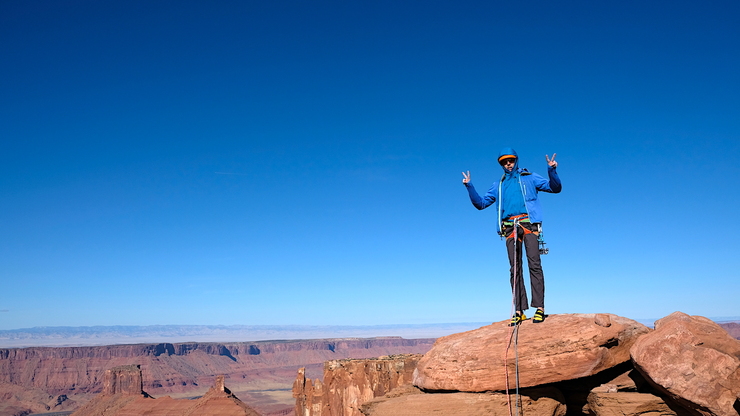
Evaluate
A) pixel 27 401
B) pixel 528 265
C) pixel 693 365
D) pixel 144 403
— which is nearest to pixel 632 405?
pixel 693 365

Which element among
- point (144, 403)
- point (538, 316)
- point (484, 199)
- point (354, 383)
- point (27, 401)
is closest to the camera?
point (538, 316)

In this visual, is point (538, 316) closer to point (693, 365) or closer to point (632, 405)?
point (632, 405)

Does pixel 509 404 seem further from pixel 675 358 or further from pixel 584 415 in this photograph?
pixel 675 358

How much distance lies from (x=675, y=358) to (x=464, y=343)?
414 centimetres

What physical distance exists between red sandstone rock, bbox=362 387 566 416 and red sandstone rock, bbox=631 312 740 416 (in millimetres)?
1900

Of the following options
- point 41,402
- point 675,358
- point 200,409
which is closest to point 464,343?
point 675,358

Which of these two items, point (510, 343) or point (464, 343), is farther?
point (464, 343)

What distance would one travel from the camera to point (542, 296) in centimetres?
1224

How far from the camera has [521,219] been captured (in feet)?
40.8

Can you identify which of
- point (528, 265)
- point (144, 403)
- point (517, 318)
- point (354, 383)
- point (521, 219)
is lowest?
point (144, 403)

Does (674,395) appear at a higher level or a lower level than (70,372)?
higher

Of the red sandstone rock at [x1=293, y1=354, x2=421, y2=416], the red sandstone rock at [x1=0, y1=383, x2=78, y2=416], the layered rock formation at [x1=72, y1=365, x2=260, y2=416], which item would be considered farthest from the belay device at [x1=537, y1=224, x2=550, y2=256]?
the red sandstone rock at [x1=0, y1=383, x2=78, y2=416]

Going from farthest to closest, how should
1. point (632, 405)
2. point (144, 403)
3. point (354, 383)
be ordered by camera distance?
point (144, 403), point (354, 383), point (632, 405)

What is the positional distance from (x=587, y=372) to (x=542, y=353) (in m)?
0.89
